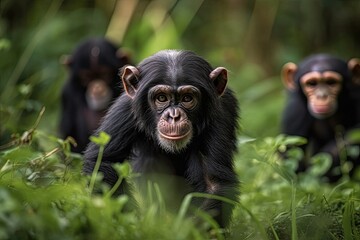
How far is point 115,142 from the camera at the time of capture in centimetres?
463

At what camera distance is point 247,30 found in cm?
1279

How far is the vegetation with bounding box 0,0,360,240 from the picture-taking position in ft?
10.5

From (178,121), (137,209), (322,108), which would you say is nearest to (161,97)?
(178,121)

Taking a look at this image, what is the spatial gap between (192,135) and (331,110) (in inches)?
135

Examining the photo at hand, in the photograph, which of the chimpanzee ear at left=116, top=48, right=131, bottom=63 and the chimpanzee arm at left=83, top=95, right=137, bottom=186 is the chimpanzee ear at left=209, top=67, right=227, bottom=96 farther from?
the chimpanzee ear at left=116, top=48, right=131, bottom=63

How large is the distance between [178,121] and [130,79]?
0.52 meters

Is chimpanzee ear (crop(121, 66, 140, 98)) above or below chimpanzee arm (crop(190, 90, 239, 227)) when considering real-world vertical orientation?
above

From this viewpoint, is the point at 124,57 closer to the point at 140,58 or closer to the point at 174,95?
the point at 140,58

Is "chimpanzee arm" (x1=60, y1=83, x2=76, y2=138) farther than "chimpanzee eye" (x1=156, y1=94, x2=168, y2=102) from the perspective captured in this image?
Yes

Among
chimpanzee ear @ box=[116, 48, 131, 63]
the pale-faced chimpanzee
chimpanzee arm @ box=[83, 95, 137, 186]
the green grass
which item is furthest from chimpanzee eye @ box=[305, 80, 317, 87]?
chimpanzee arm @ box=[83, 95, 137, 186]

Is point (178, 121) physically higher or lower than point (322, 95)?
higher

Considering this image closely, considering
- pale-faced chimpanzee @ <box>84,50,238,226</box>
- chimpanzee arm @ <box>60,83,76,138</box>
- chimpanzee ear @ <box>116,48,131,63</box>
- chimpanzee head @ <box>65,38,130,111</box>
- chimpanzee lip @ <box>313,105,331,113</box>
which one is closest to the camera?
pale-faced chimpanzee @ <box>84,50,238,226</box>

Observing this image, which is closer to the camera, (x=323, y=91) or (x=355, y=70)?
(x=323, y=91)

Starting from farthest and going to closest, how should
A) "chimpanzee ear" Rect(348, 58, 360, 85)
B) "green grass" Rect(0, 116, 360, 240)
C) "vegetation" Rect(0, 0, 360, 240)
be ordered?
"chimpanzee ear" Rect(348, 58, 360, 85), "vegetation" Rect(0, 0, 360, 240), "green grass" Rect(0, 116, 360, 240)
